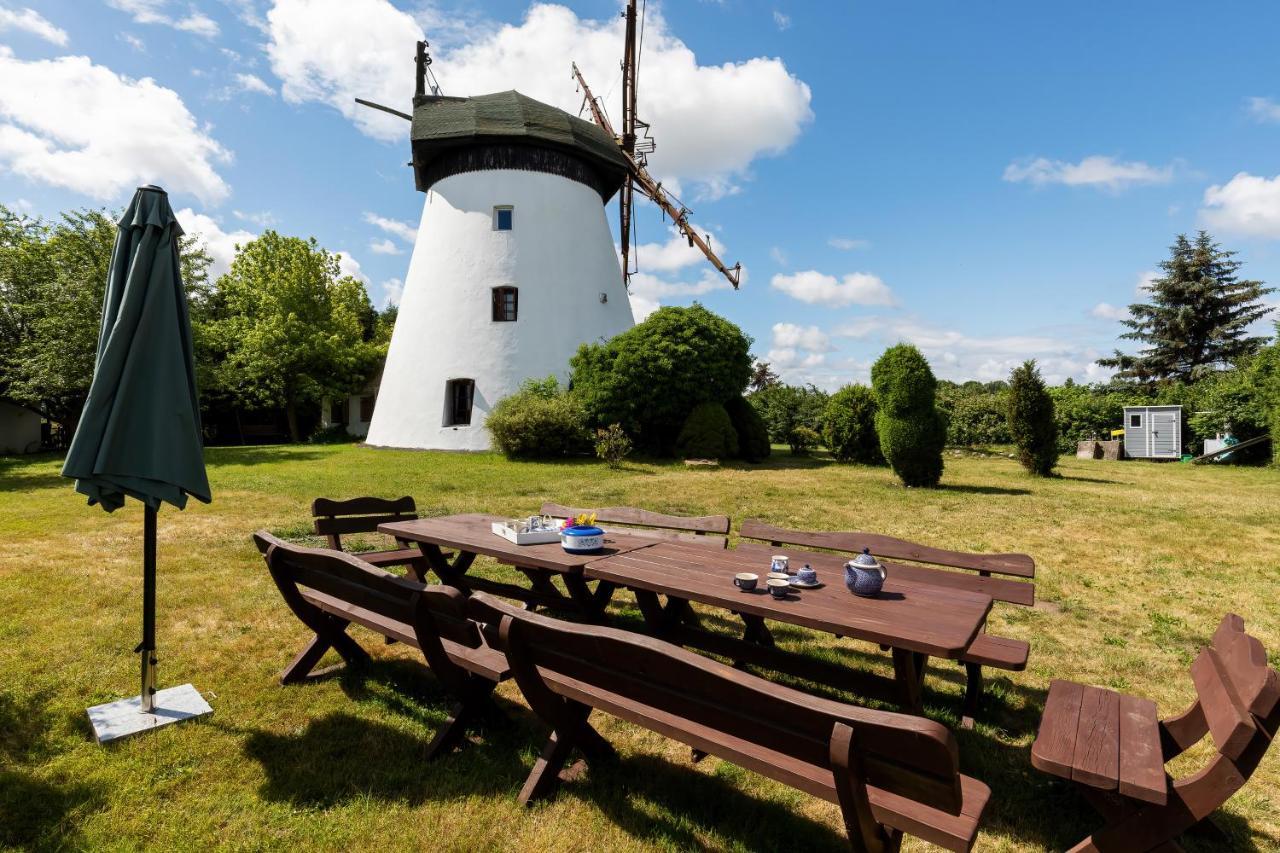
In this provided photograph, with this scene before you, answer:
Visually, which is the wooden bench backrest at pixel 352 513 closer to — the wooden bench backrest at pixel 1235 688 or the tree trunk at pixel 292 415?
the wooden bench backrest at pixel 1235 688

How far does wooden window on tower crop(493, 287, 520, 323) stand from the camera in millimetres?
18734

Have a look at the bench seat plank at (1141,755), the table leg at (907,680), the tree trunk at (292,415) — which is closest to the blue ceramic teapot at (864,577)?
the table leg at (907,680)

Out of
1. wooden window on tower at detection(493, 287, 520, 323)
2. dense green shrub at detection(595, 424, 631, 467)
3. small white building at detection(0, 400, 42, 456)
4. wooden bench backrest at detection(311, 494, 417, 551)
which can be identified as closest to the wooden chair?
wooden bench backrest at detection(311, 494, 417, 551)

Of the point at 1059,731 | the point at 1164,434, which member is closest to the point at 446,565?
the point at 1059,731

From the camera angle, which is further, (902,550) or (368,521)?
(368,521)

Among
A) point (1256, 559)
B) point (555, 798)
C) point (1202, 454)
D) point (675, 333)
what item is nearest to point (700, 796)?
point (555, 798)

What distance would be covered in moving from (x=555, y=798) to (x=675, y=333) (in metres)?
14.7

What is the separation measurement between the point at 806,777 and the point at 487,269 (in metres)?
18.6

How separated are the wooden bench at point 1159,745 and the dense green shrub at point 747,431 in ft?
47.5

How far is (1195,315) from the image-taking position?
30781mm

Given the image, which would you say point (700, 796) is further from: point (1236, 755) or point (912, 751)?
point (1236, 755)

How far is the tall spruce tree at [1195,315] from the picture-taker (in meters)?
30.0

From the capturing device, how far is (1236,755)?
1779 mm

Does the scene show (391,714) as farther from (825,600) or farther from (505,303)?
(505,303)
